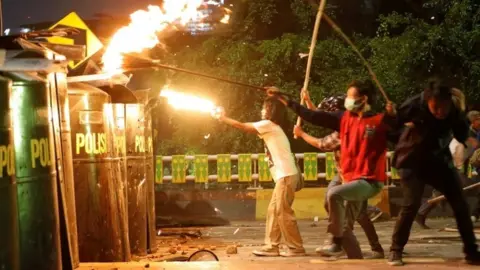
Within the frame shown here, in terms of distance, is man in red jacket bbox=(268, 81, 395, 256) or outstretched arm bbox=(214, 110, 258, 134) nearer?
man in red jacket bbox=(268, 81, 395, 256)

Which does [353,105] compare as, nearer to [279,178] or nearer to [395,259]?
[395,259]

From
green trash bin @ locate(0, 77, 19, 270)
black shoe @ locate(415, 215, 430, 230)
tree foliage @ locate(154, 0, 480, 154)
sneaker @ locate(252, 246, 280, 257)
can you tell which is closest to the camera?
green trash bin @ locate(0, 77, 19, 270)

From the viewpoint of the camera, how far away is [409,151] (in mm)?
7324

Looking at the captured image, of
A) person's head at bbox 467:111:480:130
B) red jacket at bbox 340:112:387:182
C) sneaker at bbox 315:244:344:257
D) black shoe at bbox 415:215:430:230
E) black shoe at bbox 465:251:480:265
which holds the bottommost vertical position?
black shoe at bbox 415:215:430:230

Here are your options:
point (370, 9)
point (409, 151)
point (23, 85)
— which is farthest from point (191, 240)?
point (370, 9)

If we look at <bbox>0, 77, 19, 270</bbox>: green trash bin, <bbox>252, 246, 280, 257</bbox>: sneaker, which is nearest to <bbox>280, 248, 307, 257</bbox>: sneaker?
<bbox>252, 246, 280, 257</bbox>: sneaker

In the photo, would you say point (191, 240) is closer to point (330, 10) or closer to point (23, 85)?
point (23, 85)

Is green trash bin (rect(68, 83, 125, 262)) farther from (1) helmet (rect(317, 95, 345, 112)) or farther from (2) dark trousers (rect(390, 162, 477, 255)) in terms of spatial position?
(2) dark trousers (rect(390, 162, 477, 255))

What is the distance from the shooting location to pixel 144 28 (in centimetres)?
1002

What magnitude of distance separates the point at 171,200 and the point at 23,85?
11622 millimetres

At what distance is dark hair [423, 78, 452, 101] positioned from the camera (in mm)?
7102

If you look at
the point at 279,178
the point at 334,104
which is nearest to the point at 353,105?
the point at 334,104

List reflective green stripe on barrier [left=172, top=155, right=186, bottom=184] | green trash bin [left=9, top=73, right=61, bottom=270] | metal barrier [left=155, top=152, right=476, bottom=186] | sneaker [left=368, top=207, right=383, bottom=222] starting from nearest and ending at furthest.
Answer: green trash bin [left=9, top=73, right=61, bottom=270] → sneaker [left=368, top=207, right=383, bottom=222] → metal barrier [left=155, top=152, right=476, bottom=186] → reflective green stripe on barrier [left=172, top=155, right=186, bottom=184]

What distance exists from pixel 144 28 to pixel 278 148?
7.78 ft
